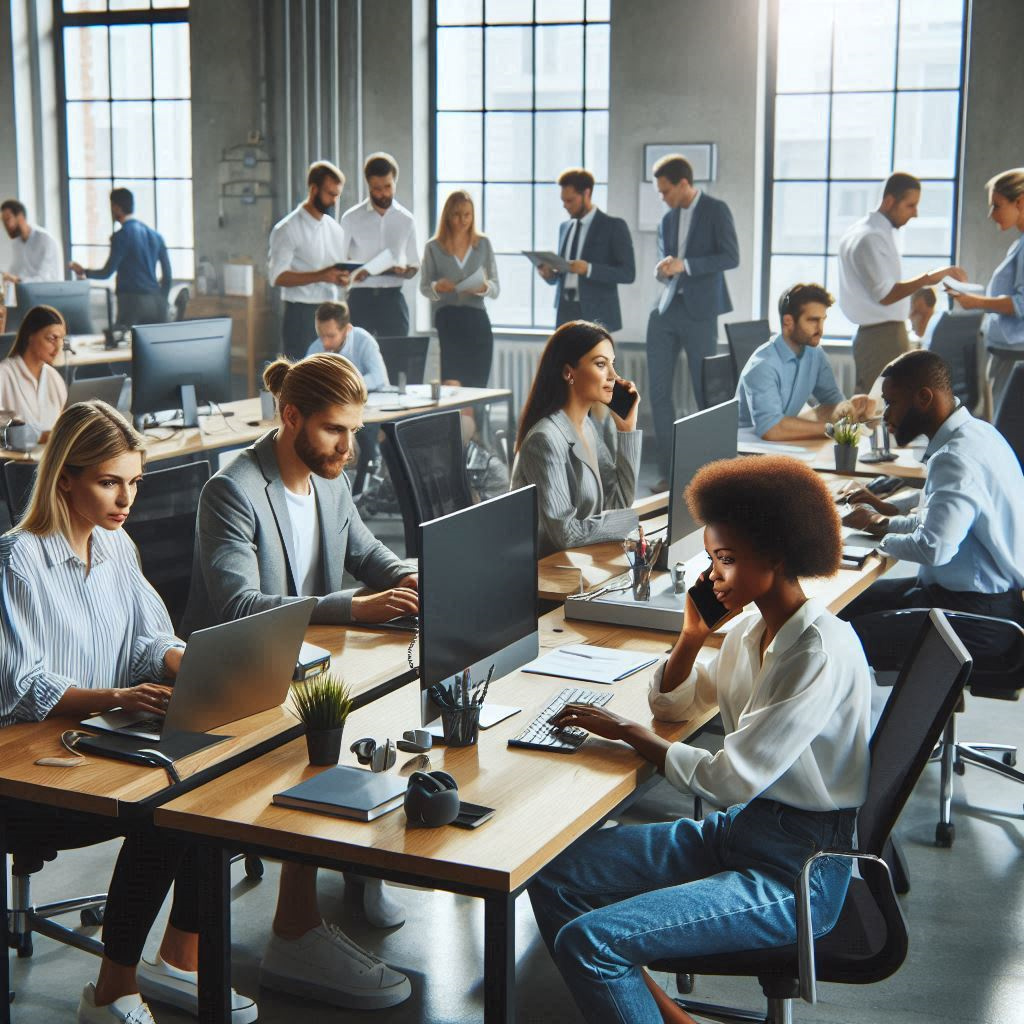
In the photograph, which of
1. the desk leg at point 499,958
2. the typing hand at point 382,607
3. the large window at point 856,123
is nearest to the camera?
the desk leg at point 499,958

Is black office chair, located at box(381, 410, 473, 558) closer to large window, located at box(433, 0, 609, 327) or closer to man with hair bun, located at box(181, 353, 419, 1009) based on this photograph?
man with hair bun, located at box(181, 353, 419, 1009)

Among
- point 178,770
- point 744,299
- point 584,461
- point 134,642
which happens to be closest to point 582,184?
point 744,299

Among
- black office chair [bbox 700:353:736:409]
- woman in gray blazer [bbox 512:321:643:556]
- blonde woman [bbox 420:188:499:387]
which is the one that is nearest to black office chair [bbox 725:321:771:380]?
black office chair [bbox 700:353:736:409]

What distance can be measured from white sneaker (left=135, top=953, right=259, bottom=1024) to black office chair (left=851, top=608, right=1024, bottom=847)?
189 centimetres

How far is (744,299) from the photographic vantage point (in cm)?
908

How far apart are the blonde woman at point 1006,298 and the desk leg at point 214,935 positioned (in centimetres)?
532

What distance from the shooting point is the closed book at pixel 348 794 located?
7.22ft

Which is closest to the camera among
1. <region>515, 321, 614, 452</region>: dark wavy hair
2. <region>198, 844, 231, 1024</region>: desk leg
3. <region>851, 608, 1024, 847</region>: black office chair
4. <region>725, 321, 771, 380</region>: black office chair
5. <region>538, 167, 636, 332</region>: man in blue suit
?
<region>198, 844, 231, 1024</region>: desk leg

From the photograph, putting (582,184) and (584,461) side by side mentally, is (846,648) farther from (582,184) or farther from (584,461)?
(582,184)

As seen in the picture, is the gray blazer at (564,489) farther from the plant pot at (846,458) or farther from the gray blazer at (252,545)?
the plant pot at (846,458)

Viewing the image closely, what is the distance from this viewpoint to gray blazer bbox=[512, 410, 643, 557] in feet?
13.1

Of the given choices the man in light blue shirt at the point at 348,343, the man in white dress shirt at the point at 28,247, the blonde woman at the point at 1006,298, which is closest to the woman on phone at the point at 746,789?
the man in light blue shirt at the point at 348,343

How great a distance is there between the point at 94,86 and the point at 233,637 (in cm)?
982

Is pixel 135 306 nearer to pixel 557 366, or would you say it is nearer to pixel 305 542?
pixel 557 366
